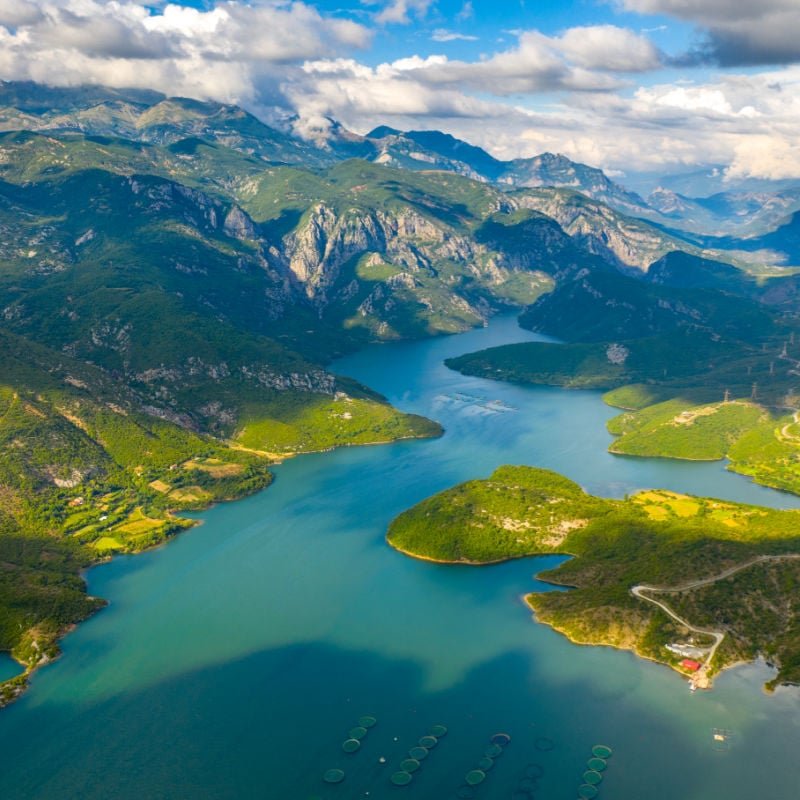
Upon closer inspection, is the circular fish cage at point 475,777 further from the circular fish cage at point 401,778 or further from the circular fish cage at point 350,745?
the circular fish cage at point 350,745

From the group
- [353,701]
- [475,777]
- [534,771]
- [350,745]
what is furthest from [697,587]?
[350,745]

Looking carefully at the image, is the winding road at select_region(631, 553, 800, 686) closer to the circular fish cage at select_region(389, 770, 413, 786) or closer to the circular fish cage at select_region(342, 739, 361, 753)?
the circular fish cage at select_region(389, 770, 413, 786)

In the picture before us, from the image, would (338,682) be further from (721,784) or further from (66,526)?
(66,526)

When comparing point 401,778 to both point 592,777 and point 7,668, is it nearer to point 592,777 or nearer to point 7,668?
point 592,777

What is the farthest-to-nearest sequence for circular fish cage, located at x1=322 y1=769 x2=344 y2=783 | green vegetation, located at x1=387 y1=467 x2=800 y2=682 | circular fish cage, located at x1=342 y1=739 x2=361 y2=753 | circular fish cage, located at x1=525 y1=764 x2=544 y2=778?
green vegetation, located at x1=387 y1=467 x2=800 y2=682 → circular fish cage, located at x1=342 y1=739 x2=361 y2=753 → circular fish cage, located at x1=525 y1=764 x2=544 y2=778 → circular fish cage, located at x1=322 y1=769 x2=344 y2=783

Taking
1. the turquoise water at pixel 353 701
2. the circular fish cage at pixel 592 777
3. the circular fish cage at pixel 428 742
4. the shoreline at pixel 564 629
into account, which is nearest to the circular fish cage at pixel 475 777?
the turquoise water at pixel 353 701

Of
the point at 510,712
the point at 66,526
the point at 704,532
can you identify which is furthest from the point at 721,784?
the point at 66,526

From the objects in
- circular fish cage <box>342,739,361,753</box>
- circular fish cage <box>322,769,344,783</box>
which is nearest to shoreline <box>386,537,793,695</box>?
circular fish cage <box>342,739,361,753</box>
